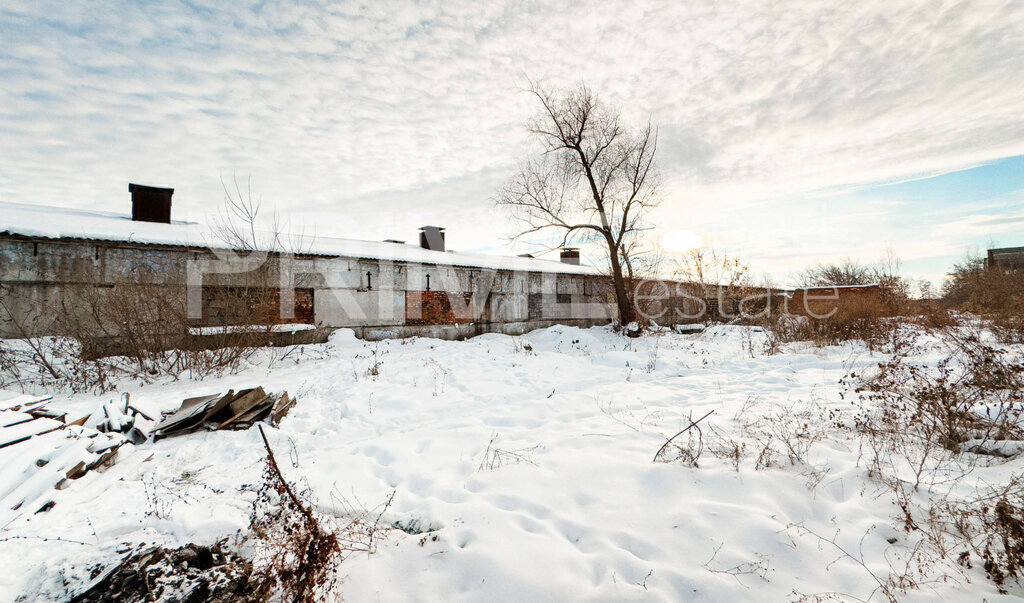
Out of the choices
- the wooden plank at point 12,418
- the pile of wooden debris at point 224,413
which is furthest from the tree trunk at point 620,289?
the wooden plank at point 12,418

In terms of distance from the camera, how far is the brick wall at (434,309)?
537 inches

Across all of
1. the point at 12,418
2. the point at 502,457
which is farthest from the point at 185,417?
the point at 502,457

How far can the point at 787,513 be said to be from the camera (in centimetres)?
293

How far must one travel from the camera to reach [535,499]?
10.5ft

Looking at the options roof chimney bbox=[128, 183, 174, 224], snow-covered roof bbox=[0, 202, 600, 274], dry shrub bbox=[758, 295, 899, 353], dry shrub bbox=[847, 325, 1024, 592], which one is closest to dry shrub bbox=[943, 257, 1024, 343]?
dry shrub bbox=[758, 295, 899, 353]

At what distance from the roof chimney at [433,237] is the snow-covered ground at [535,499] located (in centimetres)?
1269

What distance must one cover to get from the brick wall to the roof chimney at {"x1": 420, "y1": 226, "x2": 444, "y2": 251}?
16.0 feet

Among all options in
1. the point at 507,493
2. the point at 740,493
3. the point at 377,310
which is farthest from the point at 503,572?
the point at 377,310

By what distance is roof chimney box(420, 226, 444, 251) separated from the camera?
1875 cm

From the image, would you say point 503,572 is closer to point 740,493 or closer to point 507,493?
point 507,493

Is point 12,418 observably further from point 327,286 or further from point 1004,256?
point 1004,256

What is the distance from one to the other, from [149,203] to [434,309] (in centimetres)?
863

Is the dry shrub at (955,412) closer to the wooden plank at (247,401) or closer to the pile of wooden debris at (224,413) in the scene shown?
the pile of wooden debris at (224,413)

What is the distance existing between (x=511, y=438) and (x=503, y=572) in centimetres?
237
